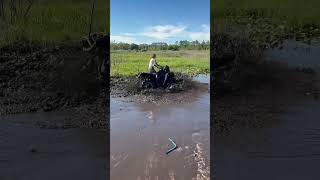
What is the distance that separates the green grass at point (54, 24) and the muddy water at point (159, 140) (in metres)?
1.22

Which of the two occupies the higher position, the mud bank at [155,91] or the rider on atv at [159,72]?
the rider on atv at [159,72]

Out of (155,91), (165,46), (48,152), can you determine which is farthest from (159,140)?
(165,46)

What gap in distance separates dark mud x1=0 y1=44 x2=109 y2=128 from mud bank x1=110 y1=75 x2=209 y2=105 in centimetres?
46

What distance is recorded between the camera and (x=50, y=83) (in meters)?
6.07

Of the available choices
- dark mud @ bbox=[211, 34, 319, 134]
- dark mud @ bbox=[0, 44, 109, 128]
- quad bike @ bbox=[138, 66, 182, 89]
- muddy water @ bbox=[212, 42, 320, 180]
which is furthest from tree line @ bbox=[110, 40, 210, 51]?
muddy water @ bbox=[212, 42, 320, 180]

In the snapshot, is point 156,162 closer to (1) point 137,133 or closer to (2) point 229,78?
(1) point 137,133

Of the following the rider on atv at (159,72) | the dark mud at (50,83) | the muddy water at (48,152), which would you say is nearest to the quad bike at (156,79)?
the rider on atv at (159,72)

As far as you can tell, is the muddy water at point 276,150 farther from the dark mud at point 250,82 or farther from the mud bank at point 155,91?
the mud bank at point 155,91

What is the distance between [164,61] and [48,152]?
341 centimetres

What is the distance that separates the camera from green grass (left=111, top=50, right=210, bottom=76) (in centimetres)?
683

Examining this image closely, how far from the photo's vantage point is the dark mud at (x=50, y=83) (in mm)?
5566

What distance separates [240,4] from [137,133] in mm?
3072

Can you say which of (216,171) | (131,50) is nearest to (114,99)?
(131,50)

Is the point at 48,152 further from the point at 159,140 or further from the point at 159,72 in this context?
the point at 159,72
